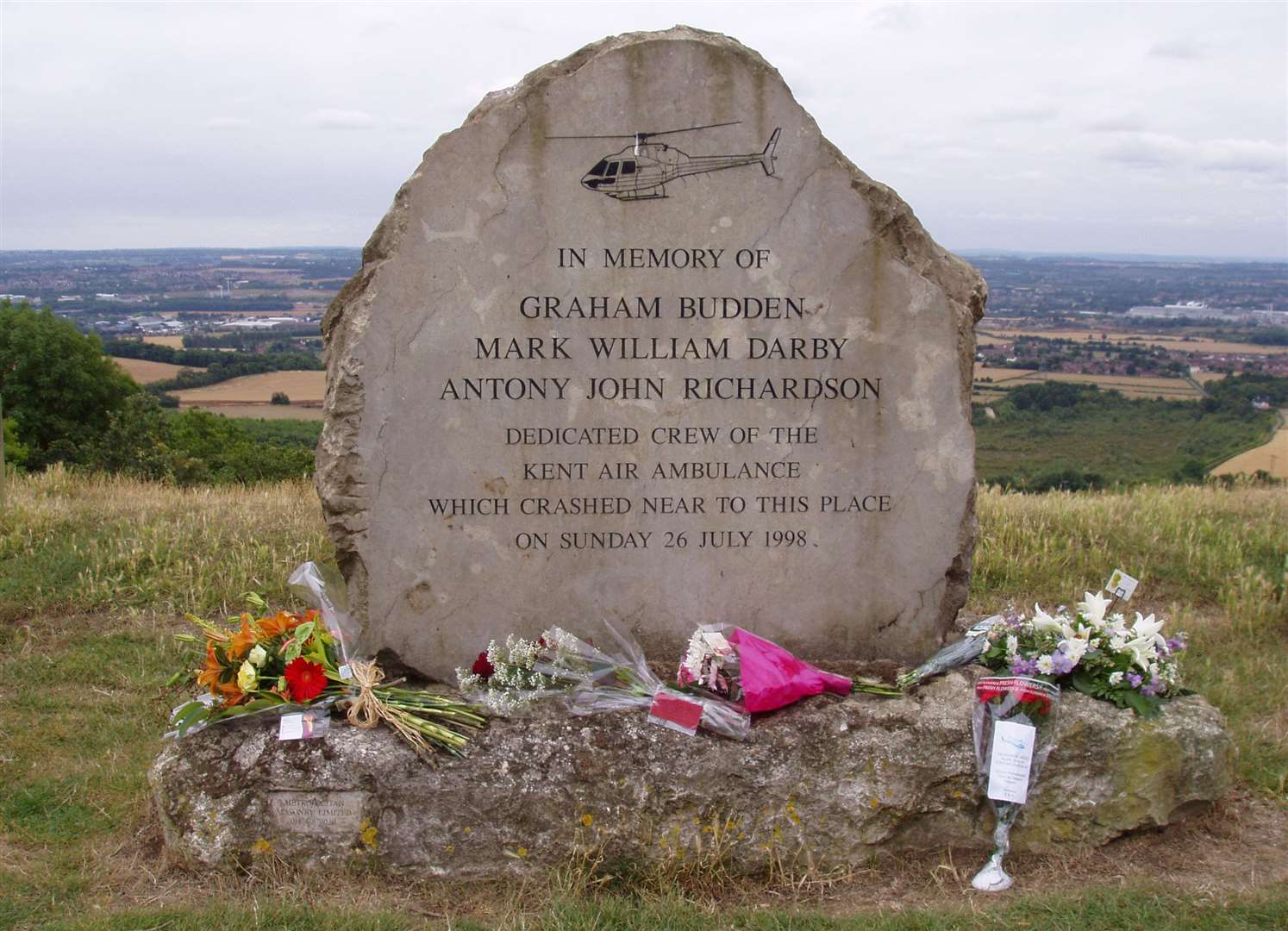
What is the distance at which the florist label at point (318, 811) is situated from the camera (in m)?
4.37

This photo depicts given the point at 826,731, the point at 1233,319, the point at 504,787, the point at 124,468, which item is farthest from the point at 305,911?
the point at 1233,319

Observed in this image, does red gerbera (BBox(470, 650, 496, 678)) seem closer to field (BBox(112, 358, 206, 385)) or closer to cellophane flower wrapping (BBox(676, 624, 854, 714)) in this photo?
cellophane flower wrapping (BBox(676, 624, 854, 714))

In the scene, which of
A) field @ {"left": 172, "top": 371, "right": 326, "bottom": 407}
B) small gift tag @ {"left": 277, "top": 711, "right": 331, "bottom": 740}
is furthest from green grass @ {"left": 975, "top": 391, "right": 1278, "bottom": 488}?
field @ {"left": 172, "top": 371, "right": 326, "bottom": 407}

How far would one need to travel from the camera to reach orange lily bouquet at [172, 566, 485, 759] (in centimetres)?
456

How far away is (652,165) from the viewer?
4938 mm

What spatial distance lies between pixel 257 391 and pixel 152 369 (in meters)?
3.81

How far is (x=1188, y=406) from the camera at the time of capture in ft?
68.2

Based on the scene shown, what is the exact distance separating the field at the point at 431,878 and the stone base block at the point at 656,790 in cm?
11

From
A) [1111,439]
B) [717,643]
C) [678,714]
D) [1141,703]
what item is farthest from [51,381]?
[1141,703]

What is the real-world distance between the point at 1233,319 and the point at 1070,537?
3092cm

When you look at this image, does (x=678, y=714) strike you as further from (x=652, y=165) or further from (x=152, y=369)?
(x=152, y=369)

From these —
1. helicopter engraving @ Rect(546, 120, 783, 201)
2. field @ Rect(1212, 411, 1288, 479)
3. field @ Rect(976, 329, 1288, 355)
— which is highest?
helicopter engraving @ Rect(546, 120, 783, 201)

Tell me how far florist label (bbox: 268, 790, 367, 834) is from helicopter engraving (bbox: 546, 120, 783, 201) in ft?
9.27

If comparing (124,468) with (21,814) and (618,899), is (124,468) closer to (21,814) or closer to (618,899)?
(21,814)
